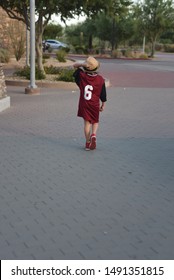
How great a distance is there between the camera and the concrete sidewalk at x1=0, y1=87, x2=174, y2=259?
4.39 metres

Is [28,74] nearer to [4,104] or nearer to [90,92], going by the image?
[4,104]

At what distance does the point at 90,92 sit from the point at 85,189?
91.9 inches

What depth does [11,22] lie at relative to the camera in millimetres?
35312

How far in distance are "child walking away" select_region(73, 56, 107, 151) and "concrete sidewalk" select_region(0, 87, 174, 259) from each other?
1.59ft

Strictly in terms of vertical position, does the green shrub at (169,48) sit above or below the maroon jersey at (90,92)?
above

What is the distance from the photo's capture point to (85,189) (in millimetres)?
5988

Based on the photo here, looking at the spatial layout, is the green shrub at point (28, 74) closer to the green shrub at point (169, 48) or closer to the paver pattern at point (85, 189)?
the paver pattern at point (85, 189)

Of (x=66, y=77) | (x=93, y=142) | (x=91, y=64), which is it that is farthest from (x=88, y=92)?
(x=66, y=77)

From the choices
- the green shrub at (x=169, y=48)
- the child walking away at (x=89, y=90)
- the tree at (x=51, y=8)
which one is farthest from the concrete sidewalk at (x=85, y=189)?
the green shrub at (x=169, y=48)

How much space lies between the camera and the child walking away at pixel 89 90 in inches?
306

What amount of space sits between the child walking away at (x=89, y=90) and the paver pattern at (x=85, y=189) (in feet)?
1.60

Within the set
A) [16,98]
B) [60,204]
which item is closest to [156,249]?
[60,204]

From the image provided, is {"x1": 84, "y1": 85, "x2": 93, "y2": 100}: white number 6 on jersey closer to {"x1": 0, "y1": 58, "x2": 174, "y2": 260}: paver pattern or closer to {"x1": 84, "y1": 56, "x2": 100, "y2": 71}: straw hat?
{"x1": 84, "y1": 56, "x2": 100, "y2": 71}: straw hat

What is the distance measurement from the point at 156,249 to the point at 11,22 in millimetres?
33068
